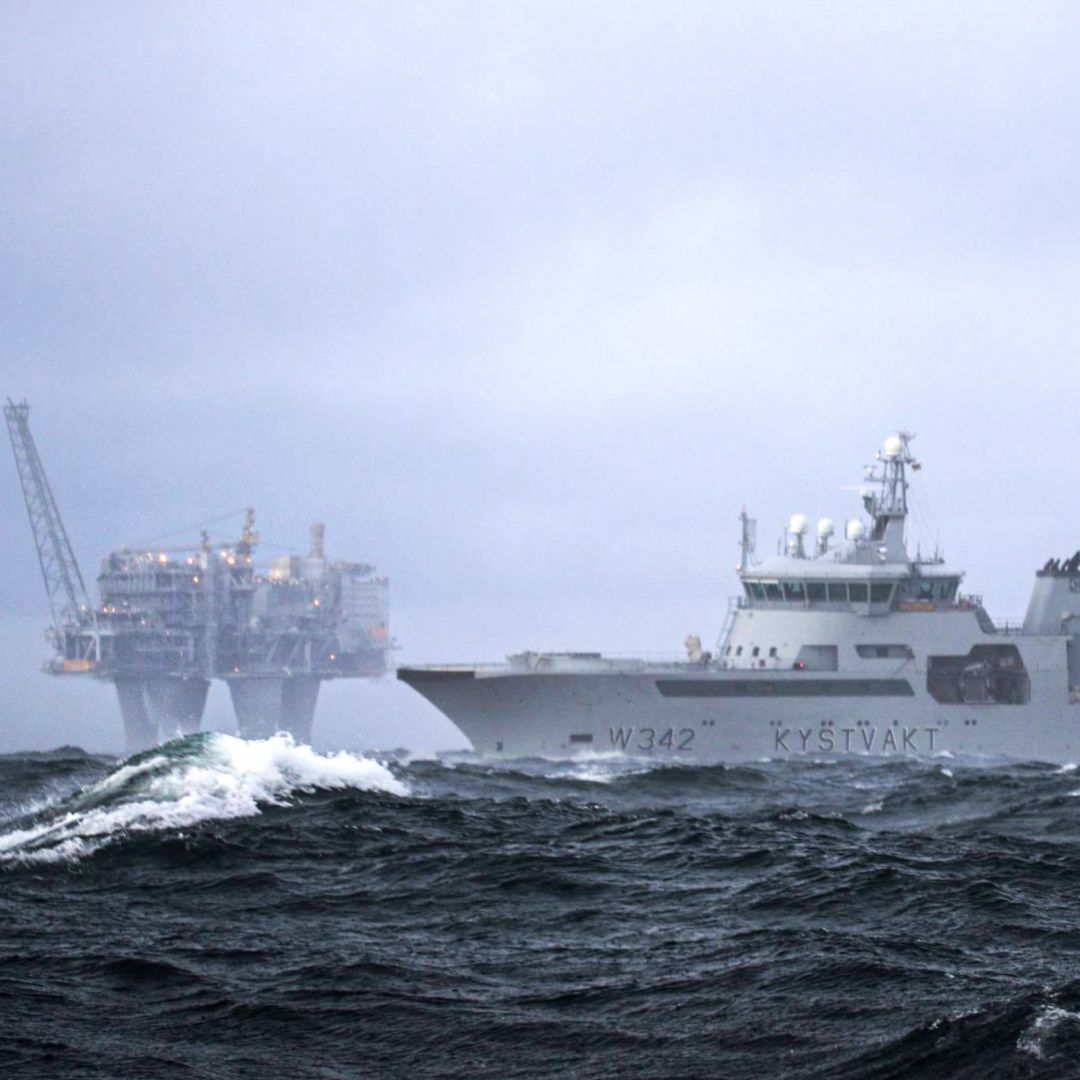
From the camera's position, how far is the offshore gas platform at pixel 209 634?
172 meters

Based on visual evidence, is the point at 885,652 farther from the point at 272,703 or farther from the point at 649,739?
the point at 272,703

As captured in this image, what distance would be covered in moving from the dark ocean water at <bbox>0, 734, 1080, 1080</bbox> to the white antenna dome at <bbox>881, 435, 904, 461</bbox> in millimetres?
29154

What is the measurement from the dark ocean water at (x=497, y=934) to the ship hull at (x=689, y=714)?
23.0 metres

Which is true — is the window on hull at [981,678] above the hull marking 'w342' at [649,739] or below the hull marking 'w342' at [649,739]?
above

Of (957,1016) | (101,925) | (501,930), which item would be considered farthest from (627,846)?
(957,1016)

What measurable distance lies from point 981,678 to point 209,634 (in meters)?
126

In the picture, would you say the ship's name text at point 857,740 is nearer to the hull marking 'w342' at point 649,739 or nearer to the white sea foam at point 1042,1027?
the hull marking 'w342' at point 649,739

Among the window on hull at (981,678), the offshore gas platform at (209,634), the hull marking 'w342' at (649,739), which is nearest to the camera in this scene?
the hull marking 'w342' at (649,739)

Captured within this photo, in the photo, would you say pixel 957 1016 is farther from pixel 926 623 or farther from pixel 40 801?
pixel 926 623

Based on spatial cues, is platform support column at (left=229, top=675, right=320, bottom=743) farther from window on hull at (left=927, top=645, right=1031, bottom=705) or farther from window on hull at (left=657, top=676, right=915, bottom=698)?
window on hull at (left=927, top=645, right=1031, bottom=705)

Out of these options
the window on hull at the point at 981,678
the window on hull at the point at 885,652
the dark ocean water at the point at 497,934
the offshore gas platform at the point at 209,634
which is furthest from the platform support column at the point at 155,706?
the dark ocean water at the point at 497,934

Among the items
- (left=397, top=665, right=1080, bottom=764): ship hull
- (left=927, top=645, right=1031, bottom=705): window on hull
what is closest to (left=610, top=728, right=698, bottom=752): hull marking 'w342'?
(left=397, top=665, right=1080, bottom=764): ship hull

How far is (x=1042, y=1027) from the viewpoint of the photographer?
13875mm

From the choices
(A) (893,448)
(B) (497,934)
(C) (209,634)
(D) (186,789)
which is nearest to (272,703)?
(C) (209,634)
